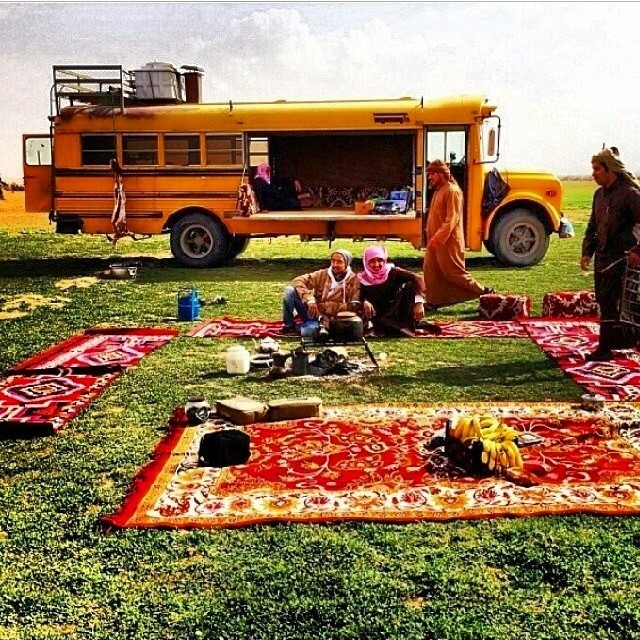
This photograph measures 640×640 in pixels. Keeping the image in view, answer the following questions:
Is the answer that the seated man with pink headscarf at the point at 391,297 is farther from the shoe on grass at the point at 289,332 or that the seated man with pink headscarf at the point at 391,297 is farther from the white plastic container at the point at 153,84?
the white plastic container at the point at 153,84

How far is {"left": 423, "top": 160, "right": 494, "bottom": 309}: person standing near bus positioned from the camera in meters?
10.1

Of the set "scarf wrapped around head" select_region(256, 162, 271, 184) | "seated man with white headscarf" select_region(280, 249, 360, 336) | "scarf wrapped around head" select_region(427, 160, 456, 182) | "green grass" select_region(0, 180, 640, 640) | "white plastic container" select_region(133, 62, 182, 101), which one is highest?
"white plastic container" select_region(133, 62, 182, 101)

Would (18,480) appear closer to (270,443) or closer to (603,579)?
(270,443)

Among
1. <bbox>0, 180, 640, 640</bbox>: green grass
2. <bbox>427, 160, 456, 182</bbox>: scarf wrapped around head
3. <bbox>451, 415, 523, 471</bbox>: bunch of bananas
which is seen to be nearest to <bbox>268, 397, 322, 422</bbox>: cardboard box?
<bbox>0, 180, 640, 640</bbox>: green grass

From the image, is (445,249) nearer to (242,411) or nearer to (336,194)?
(242,411)

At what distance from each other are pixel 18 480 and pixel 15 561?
1056mm

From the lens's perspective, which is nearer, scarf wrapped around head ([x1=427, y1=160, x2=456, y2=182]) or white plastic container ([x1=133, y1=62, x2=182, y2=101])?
scarf wrapped around head ([x1=427, y1=160, x2=456, y2=182])

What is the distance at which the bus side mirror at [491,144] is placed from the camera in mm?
13859

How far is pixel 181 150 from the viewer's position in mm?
14508

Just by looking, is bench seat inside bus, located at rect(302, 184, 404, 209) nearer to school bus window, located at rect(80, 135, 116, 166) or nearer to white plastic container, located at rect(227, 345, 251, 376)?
school bus window, located at rect(80, 135, 116, 166)

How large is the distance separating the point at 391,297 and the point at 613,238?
2268 mm

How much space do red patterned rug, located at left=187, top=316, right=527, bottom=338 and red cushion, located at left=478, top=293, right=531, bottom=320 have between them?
Answer: 140mm

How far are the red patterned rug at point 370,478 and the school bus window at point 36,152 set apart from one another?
34.3 ft

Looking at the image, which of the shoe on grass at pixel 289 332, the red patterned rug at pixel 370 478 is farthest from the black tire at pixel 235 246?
the red patterned rug at pixel 370 478
